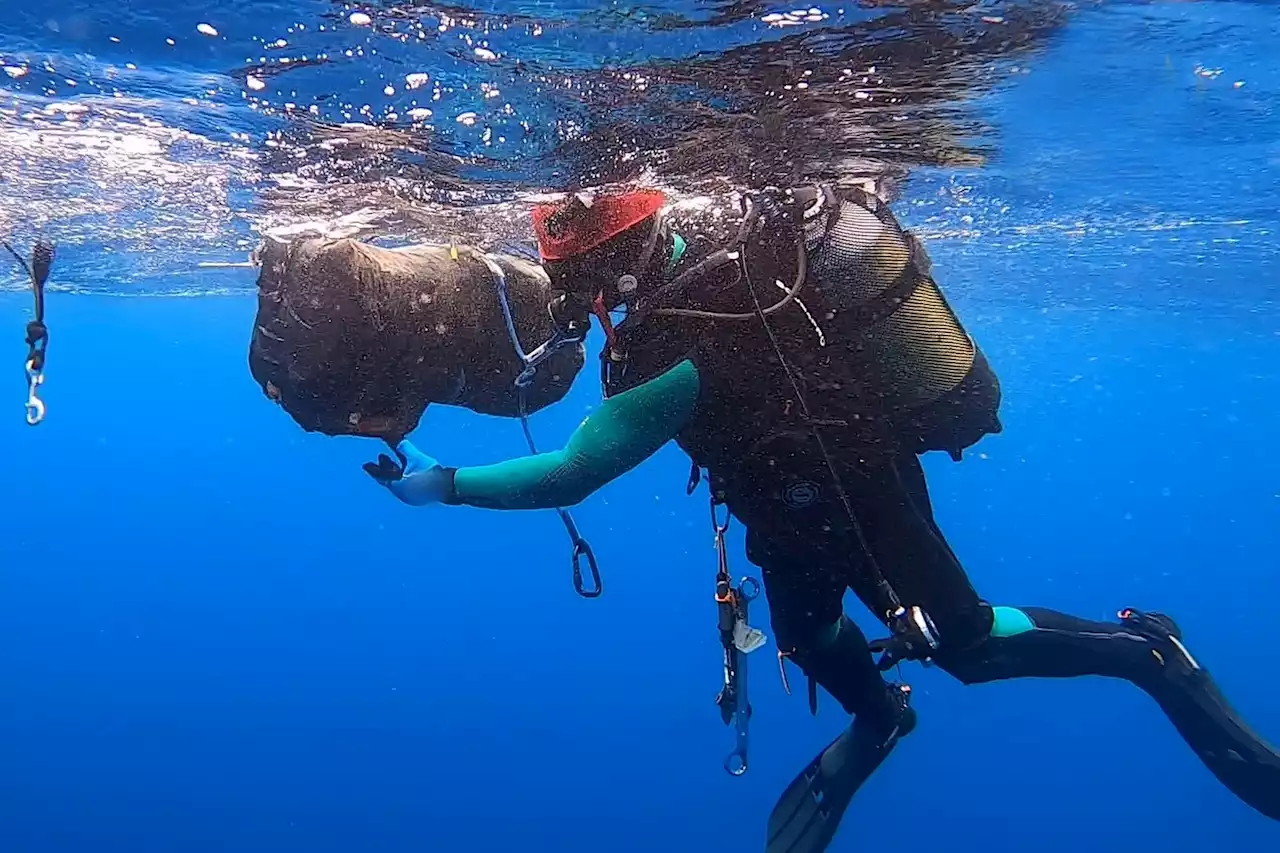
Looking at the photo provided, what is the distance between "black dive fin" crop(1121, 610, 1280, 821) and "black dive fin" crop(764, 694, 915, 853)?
169cm

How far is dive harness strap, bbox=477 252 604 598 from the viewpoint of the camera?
4.85 m

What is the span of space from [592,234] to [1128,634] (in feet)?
14.9

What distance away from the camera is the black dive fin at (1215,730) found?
5770 mm

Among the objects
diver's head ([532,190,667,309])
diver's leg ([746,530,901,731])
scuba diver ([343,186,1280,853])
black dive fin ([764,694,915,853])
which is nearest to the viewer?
scuba diver ([343,186,1280,853])

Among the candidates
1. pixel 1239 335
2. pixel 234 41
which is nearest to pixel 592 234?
pixel 234 41

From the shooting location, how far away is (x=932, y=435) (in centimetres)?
492

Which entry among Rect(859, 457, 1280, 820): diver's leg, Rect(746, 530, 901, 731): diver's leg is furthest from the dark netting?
Rect(859, 457, 1280, 820): diver's leg

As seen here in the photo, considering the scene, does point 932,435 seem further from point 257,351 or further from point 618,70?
point 257,351

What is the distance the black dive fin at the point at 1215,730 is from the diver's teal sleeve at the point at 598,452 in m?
4.01

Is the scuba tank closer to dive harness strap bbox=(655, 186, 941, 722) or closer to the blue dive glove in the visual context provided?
dive harness strap bbox=(655, 186, 941, 722)

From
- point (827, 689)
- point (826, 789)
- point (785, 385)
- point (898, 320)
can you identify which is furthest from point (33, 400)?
point (826, 789)

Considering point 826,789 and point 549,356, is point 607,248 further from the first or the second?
point 826,789

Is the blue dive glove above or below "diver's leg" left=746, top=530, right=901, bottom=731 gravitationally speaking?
above

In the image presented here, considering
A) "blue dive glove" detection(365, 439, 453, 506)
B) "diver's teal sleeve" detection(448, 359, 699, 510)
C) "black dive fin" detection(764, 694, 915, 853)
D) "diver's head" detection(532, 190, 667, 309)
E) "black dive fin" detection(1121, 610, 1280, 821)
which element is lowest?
"black dive fin" detection(764, 694, 915, 853)
